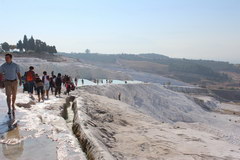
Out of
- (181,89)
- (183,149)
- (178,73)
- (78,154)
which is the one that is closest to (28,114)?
(78,154)

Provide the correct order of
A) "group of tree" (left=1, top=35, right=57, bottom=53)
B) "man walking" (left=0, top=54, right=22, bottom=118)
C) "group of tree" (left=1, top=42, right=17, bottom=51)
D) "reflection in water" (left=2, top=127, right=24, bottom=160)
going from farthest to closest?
"group of tree" (left=1, top=35, right=57, bottom=53)
"group of tree" (left=1, top=42, right=17, bottom=51)
"man walking" (left=0, top=54, right=22, bottom=118)
"reflection in water" (left=2, top=127, right=24, bottom=160)

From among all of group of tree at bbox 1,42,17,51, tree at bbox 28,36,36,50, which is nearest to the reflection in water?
group of tree at bbox 1,42,17,51

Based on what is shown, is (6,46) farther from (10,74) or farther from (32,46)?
(10,74)

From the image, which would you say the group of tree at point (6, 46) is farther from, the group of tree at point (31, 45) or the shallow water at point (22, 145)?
the shallow water at point (22, 145)

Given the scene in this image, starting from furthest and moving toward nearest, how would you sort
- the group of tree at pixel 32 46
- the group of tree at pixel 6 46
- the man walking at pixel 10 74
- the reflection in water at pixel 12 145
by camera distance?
the group of tree at pixel 32 46
the group of tree at pixel 6 46
the man walking at pixel 10 74
the reflection in water at pixel 12 145

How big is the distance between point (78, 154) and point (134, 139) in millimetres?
2544

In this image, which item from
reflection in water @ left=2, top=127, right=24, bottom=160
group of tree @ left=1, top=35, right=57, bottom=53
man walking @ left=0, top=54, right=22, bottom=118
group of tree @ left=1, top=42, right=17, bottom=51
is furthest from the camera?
group of tree @ left=1, top=35, right=57, bottom=53

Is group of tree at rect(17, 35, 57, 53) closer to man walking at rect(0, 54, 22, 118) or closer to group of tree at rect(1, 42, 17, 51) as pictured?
group of tree at rect(1, 42, 17, 51)

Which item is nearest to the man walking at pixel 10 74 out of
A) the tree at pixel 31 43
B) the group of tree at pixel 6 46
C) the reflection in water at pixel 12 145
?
the reflection in water at pixel 12 145

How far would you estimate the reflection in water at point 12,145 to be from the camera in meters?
4.23

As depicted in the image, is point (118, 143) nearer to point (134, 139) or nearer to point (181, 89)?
point (134, 139)

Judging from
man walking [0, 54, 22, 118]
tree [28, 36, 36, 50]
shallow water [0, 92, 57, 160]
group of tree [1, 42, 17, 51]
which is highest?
tree [28, 36, 36, 50]

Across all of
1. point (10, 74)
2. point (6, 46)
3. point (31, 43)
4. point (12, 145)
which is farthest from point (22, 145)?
point (31, 43)

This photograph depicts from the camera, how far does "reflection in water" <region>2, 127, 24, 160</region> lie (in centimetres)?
423
